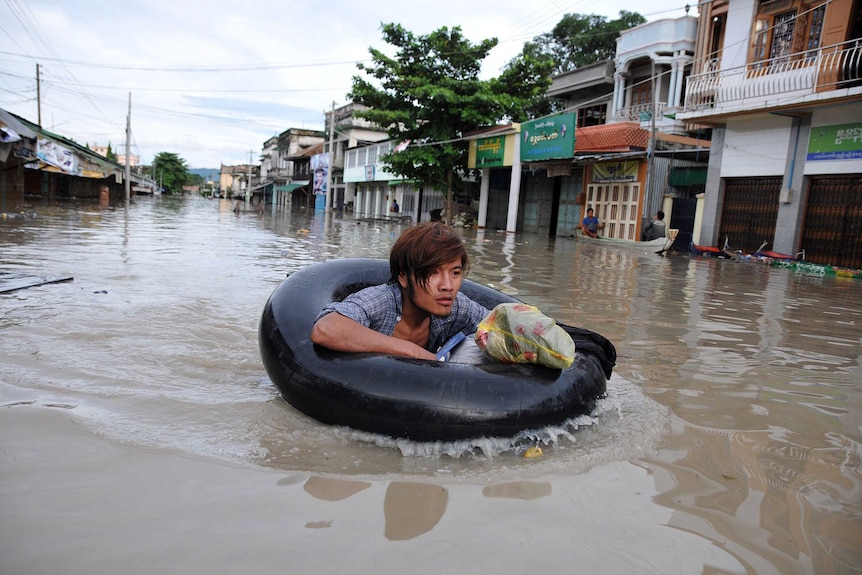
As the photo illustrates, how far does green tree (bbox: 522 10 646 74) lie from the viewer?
1101 inches

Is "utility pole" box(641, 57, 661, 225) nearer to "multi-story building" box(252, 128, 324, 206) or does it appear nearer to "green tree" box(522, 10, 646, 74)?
"green tree" box(522, 10, 646, 74)

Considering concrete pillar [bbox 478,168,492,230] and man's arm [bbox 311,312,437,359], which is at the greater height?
concrete pillar [bbox 478,168,492,230]

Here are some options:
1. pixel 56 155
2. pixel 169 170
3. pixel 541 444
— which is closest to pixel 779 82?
pixel 541 444

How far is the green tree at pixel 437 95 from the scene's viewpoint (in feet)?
79.0

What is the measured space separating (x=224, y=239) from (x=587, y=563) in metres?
12.9

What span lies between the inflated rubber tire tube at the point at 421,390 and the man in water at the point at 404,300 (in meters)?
0.09

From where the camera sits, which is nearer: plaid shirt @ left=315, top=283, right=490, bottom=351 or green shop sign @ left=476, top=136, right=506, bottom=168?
plaid shirt @ left=315, top=283, right=490, bottom=351

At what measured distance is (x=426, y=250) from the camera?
278 cm

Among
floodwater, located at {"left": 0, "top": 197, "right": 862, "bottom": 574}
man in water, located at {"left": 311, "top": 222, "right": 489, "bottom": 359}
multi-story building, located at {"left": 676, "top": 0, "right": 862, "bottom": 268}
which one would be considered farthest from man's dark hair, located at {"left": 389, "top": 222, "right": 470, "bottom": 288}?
multi-story building, located at {"left": 676, "top": 0, "right": 862, "bottom": 268}

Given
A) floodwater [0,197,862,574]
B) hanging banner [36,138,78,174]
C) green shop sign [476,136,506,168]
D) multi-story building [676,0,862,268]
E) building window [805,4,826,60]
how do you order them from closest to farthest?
floodwater [0,197,862,574] → multi-story building [676,0,862,268] → building window [805,4,826,60] → hanging banner [36,138,78,174] → green shop sign [476,136,506,168]

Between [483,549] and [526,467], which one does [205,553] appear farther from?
[526,467]

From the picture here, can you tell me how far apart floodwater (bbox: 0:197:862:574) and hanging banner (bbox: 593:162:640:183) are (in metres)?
14.0

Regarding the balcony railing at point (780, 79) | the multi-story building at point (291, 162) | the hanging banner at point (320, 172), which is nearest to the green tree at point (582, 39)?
the balcony railing at point (780, 79)

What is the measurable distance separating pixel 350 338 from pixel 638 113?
72.5 ft
